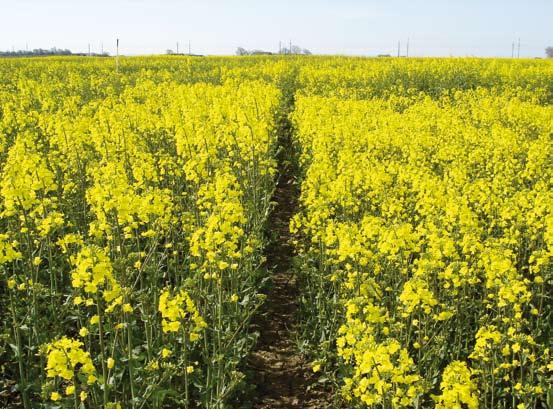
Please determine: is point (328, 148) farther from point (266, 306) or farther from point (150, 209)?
point (150, 209)

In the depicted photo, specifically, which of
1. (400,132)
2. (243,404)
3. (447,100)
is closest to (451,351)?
(243,404)

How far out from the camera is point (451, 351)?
484cm

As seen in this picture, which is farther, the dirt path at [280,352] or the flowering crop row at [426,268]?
the dirt path at [280,352]

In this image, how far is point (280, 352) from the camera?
5.57 metres

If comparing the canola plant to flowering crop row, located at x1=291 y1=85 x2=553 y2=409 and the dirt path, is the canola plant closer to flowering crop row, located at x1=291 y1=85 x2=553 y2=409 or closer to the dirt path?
flowering crop row, located at x1=291 y1=85 x2=553 y2=409

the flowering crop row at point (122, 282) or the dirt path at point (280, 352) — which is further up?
the flowering crop row at point (122, 282)

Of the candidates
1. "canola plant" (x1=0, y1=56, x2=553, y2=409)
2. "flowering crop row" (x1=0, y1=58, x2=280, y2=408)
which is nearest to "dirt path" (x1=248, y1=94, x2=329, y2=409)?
"canola plant" (x1=0, y1=56, x2=553, y2=409)

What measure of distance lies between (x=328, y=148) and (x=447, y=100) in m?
9.78

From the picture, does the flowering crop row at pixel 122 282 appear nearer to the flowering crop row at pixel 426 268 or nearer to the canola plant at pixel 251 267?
the canola plant at pixel 251 267

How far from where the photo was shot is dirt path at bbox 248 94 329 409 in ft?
16.1

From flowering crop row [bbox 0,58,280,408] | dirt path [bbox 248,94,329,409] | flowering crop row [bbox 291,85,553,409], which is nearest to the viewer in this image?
flowering crop row [bbox 0,58,280,408]

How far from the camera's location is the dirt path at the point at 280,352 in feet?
16.1

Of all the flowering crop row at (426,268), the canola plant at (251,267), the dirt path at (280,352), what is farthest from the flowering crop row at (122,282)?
the flowering crop row at (426,268)

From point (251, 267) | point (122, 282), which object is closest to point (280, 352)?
point (251, 267)
